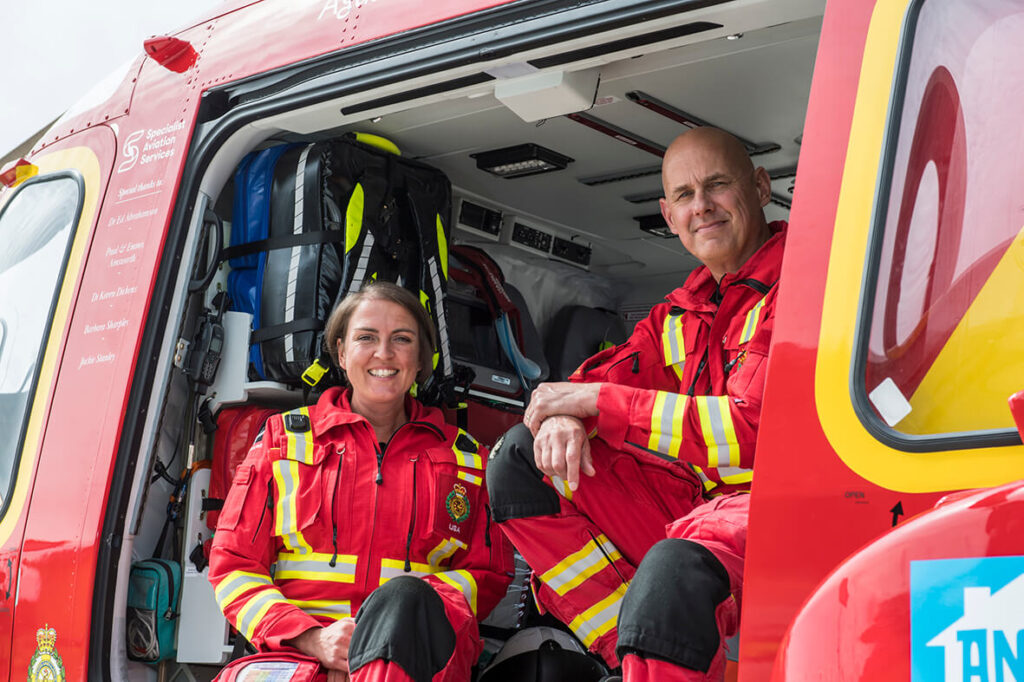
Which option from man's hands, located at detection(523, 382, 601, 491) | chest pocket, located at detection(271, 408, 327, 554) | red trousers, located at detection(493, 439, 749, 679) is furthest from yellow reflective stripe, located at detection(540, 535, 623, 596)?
chest pocket, located at detection(271, 408, 327, 554)

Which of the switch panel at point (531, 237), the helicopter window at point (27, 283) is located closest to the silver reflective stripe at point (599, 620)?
the helicopter window at point (27, 283)

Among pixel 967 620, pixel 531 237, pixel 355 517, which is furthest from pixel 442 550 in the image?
pixel 967 620

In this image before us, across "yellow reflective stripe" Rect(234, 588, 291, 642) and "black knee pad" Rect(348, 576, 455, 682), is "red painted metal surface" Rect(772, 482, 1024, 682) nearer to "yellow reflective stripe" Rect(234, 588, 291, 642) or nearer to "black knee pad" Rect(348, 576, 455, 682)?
"black knee pad" Rect(348, 576, 455, 682)

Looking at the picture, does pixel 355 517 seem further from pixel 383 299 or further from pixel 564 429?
pixel 564 429

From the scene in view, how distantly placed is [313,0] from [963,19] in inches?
75.9

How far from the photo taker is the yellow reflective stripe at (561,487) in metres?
2.51

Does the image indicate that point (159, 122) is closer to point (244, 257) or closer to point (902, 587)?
point (244, 257)

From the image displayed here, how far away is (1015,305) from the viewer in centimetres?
166

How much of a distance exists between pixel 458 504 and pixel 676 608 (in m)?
1.35

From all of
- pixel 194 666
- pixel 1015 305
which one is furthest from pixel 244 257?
pixel 1015 305

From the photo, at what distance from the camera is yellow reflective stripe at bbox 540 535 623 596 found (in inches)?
99.6

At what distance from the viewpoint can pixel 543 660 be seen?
297 cm

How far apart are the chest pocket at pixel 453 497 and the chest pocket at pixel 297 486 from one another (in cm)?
31

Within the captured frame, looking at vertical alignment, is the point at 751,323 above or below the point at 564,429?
above
